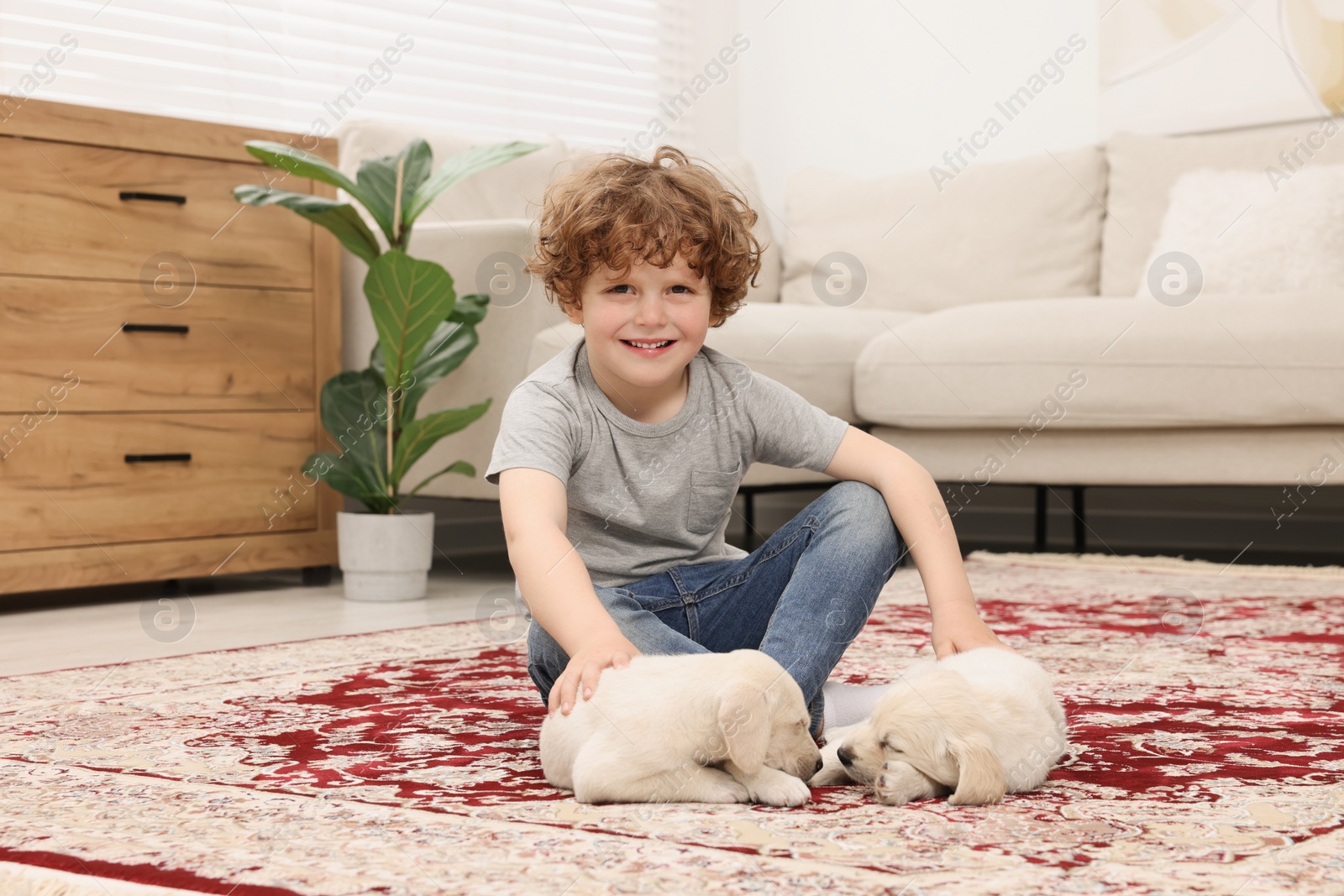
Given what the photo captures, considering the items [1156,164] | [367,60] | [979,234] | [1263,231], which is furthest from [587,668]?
[367,60]

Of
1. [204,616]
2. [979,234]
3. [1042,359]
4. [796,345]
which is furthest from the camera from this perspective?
[979,234]

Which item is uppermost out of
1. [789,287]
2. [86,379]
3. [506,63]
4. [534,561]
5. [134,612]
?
[506,63]

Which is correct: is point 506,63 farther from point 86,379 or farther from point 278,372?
point 86,379

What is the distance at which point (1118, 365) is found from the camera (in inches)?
114

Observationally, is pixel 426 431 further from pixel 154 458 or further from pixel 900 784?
pixel 900 784

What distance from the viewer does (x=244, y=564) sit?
2.89m

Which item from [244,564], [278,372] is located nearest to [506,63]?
[278,372]

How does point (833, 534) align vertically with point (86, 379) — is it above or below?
below

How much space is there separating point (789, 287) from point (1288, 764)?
304 centimetres

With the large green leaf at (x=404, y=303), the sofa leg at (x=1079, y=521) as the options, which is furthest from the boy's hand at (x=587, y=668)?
the sofa leg at (x=1079, y=521)

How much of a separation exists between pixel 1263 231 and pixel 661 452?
239 cm

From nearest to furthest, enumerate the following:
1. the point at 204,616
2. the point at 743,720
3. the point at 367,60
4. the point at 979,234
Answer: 1. the point at 743,720
2. the point at 204,616
3. the point at 979,234
4. the point at 367,60

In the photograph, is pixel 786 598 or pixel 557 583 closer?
pixel 557 583

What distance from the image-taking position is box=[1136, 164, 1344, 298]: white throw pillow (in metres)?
3.25
